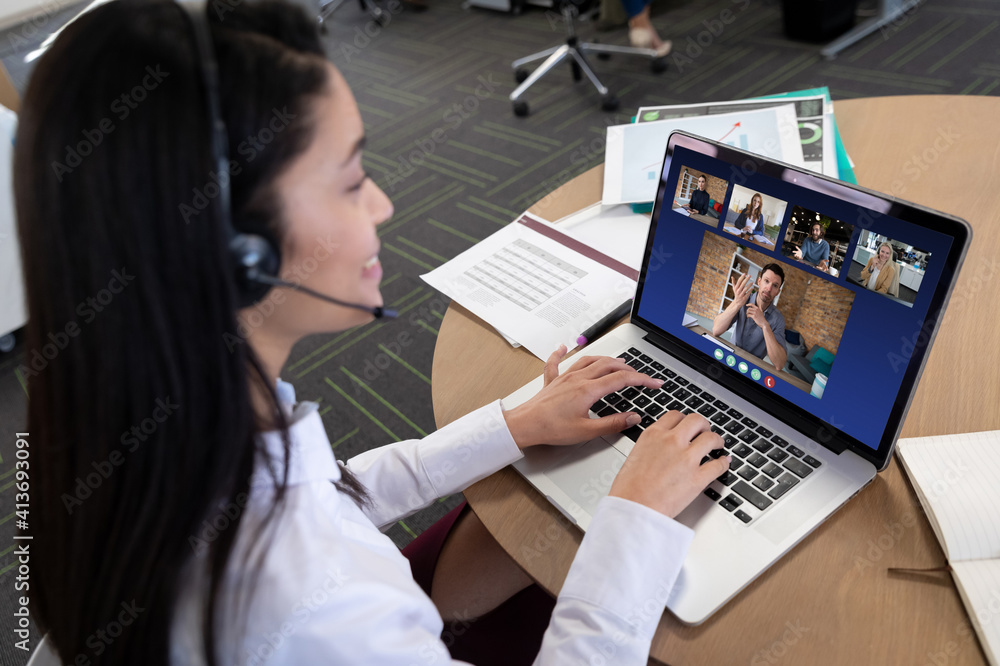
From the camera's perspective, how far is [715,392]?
85 cm

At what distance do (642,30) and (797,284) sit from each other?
2.86m

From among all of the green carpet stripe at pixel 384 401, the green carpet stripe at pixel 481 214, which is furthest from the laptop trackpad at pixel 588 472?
the green carpet stripe at pixel 481 214

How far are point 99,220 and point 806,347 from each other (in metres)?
0.69

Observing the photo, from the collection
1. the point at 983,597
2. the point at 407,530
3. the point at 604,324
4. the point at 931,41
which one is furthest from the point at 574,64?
the point at 983,597

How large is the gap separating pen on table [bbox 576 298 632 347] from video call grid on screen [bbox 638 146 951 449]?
0.15 m

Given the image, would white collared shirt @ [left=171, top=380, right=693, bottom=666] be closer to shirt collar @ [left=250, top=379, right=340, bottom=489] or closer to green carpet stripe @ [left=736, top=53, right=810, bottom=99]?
shirt collar @ [left=250, top=379, right=340, bottom=489]

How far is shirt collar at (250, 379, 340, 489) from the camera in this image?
61 cm

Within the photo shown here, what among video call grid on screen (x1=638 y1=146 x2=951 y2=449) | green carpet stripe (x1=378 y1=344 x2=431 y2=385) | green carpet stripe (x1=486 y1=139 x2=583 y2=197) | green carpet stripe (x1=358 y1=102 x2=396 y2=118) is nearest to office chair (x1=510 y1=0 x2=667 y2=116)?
green carpet stripe (x1=486 y1=139 x2=583 y2=197)

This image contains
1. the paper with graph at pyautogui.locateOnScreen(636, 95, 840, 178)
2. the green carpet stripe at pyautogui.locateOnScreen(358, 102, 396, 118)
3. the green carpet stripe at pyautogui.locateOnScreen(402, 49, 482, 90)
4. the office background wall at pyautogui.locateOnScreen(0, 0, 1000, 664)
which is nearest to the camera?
the paper with graph at pyautogui.locateOnScreen(636, 95, 840, 178)

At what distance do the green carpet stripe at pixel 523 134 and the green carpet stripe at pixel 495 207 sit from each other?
0.45 meters

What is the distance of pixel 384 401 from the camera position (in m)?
2.01

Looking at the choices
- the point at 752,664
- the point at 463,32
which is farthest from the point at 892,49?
the point at 752,664

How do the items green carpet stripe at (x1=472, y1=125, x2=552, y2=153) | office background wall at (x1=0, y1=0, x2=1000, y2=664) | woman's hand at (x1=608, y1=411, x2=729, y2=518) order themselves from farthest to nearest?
green carpet stripe at (x1=472, y1=125, x2=552, y2=153), office background wall at (x1=0, y1=0, x2=1000, y2=664), woman's hand at (x1=608, y1=411, x2=729, y2=518)

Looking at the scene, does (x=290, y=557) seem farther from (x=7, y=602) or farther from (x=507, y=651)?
(x=7, y=602)
